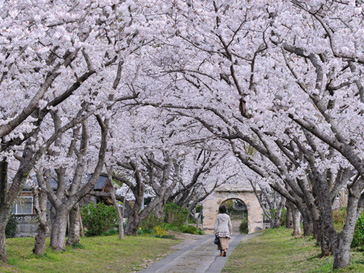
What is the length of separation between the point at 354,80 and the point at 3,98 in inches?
262

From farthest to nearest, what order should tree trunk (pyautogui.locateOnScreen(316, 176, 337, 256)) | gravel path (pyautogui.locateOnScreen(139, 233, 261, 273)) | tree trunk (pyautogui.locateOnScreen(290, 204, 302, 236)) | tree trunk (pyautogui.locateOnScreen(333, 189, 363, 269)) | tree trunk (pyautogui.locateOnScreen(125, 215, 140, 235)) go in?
tree trunk (pyautogui.locateOnScreen(290, 204, 302, 236)) → tree trunk (pyautogui.locateOnScreen(125, 215, 140, 235)) → gravel path (pyautogui.locateOnScreen(139, 233, 261, 273)) → tree trunk (pyautogui.locateOnScreen(316, 176, 337, 256)) → tree trunk (pyautogui.locateOnScreen(333, 189, 363, 269))

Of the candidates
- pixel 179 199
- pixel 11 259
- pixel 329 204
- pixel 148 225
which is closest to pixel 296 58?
pixel 329 204

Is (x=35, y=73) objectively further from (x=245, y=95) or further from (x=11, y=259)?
(x=11, y=259)

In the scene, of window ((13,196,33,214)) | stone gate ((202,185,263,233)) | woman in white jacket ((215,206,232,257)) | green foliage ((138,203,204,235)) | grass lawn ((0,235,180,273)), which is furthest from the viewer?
stone gate ((202,185,263,233))

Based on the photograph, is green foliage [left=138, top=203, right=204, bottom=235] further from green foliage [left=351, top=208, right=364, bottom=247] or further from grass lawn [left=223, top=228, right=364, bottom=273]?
green foliage [left=351, top=208, right=364, bottom=247]

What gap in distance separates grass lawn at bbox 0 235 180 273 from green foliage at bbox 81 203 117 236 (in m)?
4.27

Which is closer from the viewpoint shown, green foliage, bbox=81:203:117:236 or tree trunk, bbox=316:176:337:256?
tree trunk, bbox=316:176:337:256

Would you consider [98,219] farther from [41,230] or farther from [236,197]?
[236,197]

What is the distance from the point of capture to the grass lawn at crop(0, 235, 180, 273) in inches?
445

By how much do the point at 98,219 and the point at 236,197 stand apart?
18868 mm

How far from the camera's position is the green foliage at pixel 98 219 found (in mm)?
22375

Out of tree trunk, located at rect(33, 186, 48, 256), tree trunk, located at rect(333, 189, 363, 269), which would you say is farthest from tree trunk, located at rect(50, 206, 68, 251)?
tree trunk, located at rect(333, 189, 363, 269)

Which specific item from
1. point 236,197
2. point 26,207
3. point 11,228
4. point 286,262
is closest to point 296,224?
point 286,262

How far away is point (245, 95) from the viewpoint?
28.0 feet
